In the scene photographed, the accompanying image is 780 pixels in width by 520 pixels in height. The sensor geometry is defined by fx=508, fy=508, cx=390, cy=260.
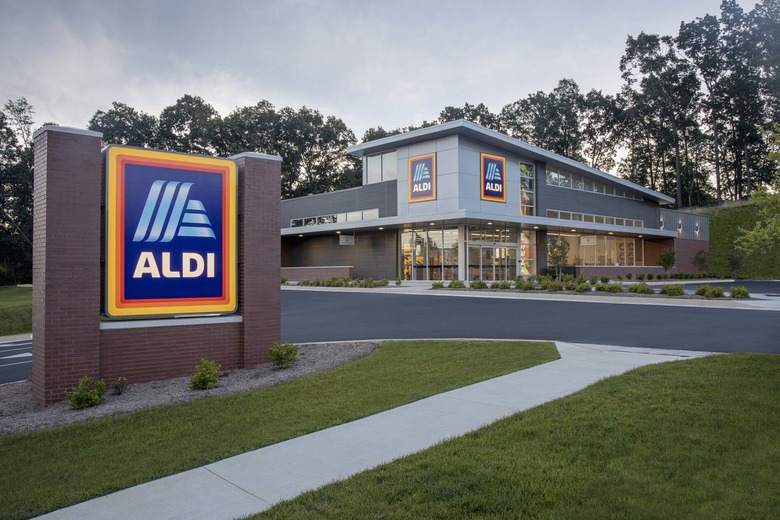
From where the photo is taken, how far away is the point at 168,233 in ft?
28.7

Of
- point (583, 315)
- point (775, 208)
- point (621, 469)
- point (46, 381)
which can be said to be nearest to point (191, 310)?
point (46, 381)

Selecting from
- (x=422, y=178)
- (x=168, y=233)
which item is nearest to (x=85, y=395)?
(x=168, y=233)

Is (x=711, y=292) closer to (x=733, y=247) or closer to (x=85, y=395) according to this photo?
(x=85, y=395)

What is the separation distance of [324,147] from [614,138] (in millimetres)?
42062

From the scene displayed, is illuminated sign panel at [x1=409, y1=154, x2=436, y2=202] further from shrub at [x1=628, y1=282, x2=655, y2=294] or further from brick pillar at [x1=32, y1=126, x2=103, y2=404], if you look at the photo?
brick pillar at [x1=32, y1=126, x2=103, y2=404]

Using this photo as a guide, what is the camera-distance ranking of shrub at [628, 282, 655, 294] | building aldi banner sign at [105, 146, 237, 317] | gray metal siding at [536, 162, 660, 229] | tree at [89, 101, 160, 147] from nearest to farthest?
building aldi banner sign at [105, 146, 237, 317], shrub at [628, 282, 655, 294], gray metal siding at [536, 162, 660, 229], tree at [89, 101, 160, 147]

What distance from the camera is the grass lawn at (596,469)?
3.57m

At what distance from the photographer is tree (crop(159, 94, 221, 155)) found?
69688 millimetres

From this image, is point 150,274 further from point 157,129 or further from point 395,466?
point 157,129

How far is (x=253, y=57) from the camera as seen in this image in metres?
25.1

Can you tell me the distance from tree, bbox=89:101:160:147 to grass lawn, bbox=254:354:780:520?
240ft

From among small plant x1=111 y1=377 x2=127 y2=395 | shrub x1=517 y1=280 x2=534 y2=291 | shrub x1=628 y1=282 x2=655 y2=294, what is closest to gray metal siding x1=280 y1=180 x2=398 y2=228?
shrub x1=517 y1=280 x2=534 y2=291

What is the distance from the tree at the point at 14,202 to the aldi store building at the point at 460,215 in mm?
26668

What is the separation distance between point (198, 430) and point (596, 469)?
415 cm
